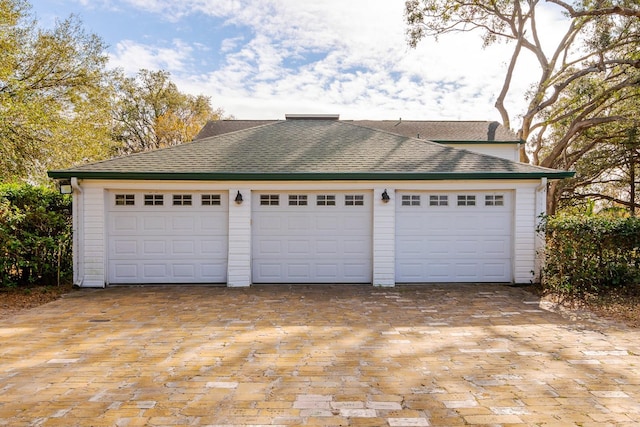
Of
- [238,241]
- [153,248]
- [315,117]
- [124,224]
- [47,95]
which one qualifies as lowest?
[153,248]

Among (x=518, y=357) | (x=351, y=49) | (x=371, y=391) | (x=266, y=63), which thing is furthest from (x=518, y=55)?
(x=371, y=391)

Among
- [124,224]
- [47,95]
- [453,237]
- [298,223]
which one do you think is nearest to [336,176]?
[298,223]

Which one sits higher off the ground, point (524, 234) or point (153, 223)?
point (153, 223)

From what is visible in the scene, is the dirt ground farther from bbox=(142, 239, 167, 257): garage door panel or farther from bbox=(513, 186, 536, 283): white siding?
bbox=(142, 239, 167, 257): garage door panel

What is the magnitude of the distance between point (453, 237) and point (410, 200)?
1.24m

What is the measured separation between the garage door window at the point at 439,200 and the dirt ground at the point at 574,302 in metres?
2.46

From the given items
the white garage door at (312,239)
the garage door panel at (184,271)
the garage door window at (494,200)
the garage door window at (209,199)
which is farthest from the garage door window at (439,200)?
the garage door panel at (184,271)

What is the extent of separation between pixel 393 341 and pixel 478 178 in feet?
15.6

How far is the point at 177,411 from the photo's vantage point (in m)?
3.15

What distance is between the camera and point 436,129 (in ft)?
55.8

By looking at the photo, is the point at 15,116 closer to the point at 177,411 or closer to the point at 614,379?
the point at 177,411

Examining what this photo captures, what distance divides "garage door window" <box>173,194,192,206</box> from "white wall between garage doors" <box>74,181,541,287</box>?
70 millimetres

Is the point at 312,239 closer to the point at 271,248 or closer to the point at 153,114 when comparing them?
the point at 271,248

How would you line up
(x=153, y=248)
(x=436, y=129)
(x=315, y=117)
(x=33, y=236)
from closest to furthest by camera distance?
(x=33, y=236), (x=153, y=248), (x=315, y=117), (x=436, y=129)
